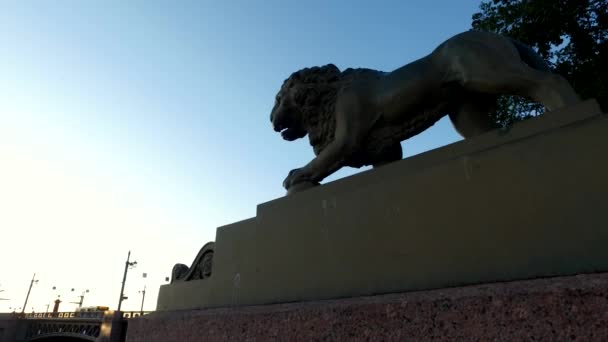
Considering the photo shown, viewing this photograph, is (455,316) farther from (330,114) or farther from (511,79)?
(330,114)

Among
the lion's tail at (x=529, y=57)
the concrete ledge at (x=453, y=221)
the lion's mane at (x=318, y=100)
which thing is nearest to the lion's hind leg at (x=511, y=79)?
the lion's tail at (x=529, y=57)

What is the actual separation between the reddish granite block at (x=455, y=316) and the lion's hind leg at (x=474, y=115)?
1.62 meters

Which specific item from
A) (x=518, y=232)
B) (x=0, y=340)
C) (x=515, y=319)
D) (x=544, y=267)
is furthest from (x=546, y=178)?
(x=0, y=340)

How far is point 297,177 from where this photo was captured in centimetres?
369

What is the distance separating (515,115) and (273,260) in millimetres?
7994

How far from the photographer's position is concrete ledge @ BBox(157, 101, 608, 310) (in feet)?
6.46

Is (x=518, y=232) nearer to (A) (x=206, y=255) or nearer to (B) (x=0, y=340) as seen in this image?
(A) (x=206, y=255)

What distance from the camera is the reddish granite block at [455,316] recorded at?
162 cm

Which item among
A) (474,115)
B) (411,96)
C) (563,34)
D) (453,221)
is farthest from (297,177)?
(563,34)

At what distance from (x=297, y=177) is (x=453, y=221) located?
1.63 m

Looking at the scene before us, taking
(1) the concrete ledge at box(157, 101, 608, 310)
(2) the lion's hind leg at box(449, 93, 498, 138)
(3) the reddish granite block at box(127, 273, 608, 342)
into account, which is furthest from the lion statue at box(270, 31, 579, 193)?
(3) the reddish granite block at box(127, 273, 608, 342)

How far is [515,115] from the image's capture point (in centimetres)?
933

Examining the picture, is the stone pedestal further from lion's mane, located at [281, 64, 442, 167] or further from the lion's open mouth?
the lion's open mouth

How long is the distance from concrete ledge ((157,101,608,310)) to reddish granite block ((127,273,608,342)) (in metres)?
0.15
